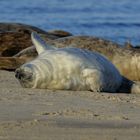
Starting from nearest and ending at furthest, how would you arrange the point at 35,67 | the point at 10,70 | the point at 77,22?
the point at 35,67
the point at 10,70
the point at 77,22

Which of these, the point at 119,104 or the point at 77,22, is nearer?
the point at 119,104

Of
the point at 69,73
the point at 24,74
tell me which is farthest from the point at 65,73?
the point at 24,74

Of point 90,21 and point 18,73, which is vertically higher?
point 18,73

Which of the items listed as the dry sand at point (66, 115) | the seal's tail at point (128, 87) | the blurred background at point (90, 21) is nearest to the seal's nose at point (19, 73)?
the dry sand at point (66, 115)

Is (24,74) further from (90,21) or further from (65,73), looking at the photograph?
(90,21)

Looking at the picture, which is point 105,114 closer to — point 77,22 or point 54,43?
point 54,43

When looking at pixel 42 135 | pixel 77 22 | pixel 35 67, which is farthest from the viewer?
pixel 77 22

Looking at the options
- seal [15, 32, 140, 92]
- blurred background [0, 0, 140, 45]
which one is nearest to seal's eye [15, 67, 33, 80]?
seal [15, 32, 140, 92]

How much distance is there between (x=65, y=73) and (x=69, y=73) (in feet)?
0.13

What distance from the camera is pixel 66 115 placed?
5.52 metres

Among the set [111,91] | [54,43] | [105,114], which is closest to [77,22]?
[54,43]

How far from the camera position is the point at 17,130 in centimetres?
480

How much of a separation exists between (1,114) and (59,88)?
175 cm

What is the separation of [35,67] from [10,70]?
216cm
